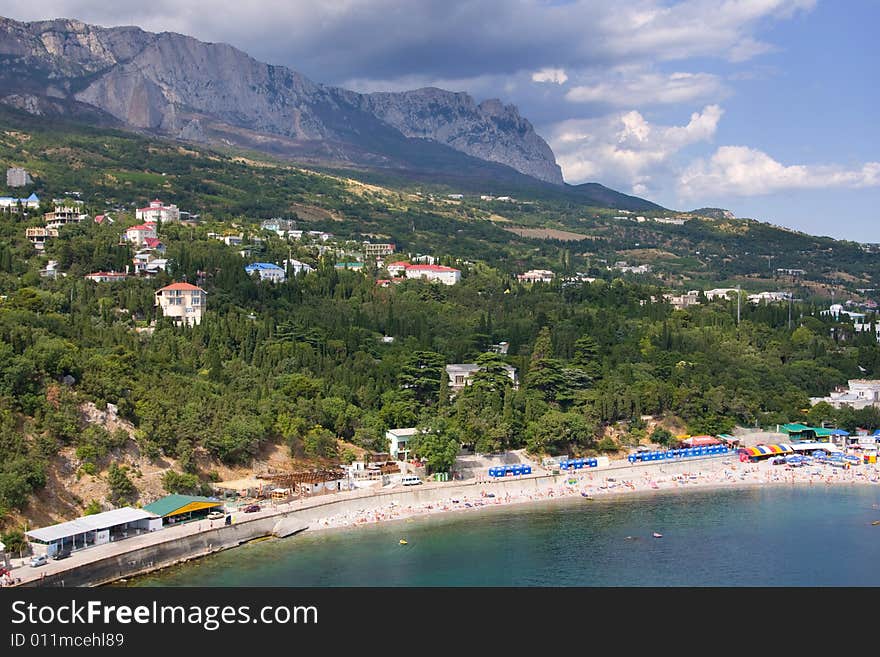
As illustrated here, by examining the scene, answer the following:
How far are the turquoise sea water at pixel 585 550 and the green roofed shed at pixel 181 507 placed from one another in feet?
8.61

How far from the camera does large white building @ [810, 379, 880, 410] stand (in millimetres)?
62781

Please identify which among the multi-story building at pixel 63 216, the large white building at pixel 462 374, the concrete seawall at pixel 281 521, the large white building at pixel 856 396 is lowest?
the concrete seawall at pixel 281 521

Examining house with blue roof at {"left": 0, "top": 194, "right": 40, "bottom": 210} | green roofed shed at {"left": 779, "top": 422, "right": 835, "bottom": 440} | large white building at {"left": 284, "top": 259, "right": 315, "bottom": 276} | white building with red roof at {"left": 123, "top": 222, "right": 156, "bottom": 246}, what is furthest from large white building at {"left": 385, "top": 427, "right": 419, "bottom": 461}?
house with blue roof at {"left": 0, "top": 194, "right": 40, "bottom": 210}

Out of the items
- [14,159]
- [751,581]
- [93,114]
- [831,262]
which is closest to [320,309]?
[751,581]

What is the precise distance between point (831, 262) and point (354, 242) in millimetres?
85437

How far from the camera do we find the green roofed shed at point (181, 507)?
35.9 meters

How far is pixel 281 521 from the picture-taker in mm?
38125

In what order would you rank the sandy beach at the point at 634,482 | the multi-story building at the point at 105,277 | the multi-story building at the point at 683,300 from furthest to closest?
the multi-story building at the point at 683,300
the multi-story building at the point at 105,277
the sandy beach at the point at 634,482

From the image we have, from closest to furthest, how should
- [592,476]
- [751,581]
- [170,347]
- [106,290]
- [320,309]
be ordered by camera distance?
[751,581] → [592,476] → [170,347] → [106,290] → [320,309]

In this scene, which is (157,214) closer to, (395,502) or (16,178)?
(16,178)

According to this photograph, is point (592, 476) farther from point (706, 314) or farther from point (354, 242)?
point (354, 242)

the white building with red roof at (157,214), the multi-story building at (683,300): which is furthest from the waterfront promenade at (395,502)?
the white building with red roof at (157,214)

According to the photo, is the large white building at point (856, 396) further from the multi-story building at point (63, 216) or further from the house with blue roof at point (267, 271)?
the multi-story building at point (63, 216)
